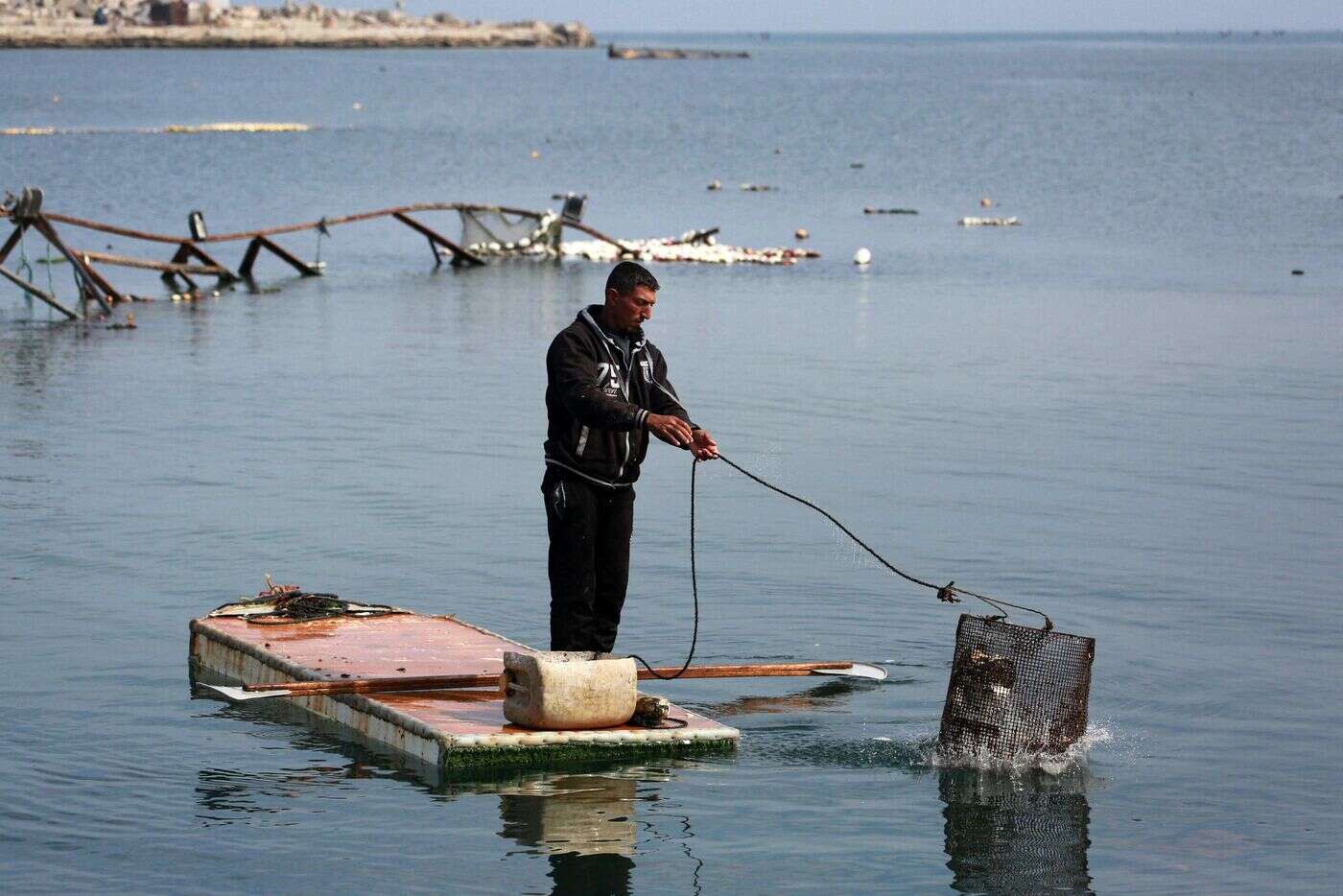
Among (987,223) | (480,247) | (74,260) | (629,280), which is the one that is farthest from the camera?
(987,223)

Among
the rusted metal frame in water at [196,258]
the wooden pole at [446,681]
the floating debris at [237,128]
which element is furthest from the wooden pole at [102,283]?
the floating debris at [237,128]

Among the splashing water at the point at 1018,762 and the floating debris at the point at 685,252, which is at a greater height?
the floating debris at the point at 685,252

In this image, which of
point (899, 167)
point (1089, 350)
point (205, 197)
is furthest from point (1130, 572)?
point (899, 167)

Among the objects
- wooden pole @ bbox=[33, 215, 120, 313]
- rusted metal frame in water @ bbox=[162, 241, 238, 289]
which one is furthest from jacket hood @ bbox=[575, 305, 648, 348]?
rusted metal frame in water @ bbox=[162, 241, 238, 289]

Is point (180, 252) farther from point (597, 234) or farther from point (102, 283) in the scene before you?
point (597, 234)

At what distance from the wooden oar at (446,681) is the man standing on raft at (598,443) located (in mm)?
598

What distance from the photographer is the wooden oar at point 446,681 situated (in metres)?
10.0

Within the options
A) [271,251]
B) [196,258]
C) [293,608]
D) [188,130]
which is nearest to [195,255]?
[196,258]

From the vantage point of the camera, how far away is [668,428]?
934 cm

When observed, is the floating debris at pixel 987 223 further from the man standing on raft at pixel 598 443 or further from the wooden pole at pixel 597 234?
the man standing on raft at pixel 598 443

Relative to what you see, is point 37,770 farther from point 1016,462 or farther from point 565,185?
point 565,185

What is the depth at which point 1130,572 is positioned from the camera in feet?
46.8

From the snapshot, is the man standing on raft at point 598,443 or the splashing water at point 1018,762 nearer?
the man standing on raft at point 598,443

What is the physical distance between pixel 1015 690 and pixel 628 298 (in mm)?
2669
